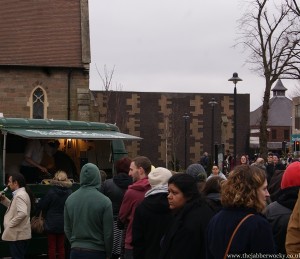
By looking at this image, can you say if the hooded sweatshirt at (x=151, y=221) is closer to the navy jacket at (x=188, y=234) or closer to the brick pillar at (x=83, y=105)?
the navy jacket at (x=188, y=234)

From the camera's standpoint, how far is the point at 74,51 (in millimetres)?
31516

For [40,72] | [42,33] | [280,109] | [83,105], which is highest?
[42,33]

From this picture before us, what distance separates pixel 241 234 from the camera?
4.43 metres

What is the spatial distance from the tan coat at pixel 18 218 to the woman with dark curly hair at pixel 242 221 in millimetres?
5489

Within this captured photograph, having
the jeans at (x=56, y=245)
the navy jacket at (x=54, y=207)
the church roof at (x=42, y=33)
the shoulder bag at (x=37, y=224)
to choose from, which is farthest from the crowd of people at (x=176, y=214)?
the church roof at (x=42, y=33)

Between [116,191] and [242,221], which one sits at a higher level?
[242,221]

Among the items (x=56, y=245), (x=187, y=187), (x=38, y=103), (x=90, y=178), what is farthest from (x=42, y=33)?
(x=187, y=187)

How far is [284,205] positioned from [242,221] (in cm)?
102

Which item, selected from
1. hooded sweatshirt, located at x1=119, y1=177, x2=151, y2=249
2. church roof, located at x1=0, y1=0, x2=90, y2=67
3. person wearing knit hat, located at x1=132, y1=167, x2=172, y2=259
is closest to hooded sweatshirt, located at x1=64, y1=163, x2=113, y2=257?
hooded sweatshirt, located at x1=119, y1=177, x2=151, y2=249

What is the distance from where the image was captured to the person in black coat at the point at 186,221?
5.08 metres

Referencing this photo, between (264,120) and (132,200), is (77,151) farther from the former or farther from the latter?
(264,120)

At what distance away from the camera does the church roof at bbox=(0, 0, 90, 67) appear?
101 feet

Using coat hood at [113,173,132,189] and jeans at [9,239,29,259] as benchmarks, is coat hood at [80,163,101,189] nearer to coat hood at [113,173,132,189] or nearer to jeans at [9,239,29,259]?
coat hood at [113,173,132,189]

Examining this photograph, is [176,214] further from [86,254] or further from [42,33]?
[42,33]
